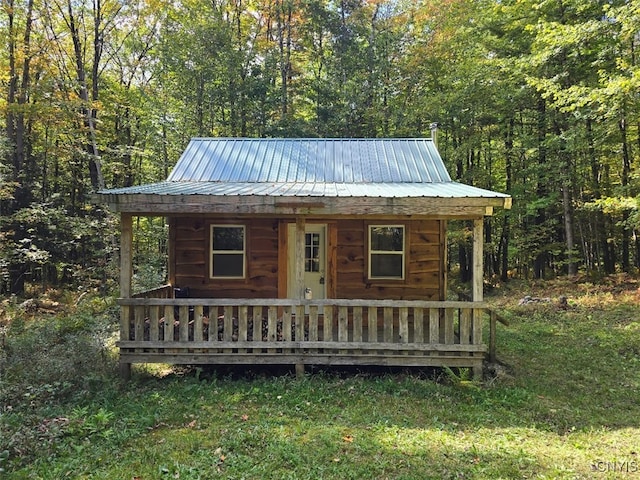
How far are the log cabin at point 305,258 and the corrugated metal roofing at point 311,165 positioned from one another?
46 mm

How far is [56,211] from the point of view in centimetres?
1339

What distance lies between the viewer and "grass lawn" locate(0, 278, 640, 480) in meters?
4.17

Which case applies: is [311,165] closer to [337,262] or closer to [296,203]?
[337,262]

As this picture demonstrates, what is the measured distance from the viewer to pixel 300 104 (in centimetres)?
2102

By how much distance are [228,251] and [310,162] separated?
3.00m

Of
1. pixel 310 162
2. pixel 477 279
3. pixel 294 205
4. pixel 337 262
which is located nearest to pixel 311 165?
pixel 310 162

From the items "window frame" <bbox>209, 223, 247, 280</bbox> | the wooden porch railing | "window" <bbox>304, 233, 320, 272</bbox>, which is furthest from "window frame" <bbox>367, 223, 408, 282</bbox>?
"window frame" <bbox>209, 223, 247, 280</bbox>

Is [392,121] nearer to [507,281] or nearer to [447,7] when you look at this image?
[447,7]

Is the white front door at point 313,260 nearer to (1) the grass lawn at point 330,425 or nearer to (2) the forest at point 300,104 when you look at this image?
(1) the grass lawn at point 330,425

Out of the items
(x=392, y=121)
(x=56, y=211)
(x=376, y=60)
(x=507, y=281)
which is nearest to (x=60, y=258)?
(x=56, y=211)

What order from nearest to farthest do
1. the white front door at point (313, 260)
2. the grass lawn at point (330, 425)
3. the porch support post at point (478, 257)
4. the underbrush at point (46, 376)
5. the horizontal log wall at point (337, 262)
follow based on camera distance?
the grass lawn at point (330, 425) → the underbrush at point (46, 376) → the porch support post at point (478, 257) → the horizontal log wall at point (337, 262) → the white front door at point (313, 260)

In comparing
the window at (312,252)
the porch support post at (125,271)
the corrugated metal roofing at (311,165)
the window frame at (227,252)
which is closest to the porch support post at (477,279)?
the corrugated metal roofing at (311,165)

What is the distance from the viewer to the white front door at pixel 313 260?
9062 millimetres

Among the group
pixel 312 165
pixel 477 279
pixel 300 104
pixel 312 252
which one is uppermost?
pixel 300 104
